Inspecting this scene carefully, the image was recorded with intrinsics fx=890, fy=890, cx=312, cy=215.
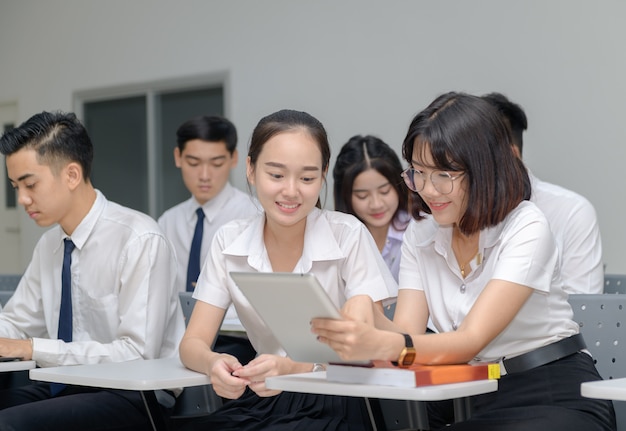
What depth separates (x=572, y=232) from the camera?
3.44m

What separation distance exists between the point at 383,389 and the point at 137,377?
697 millimetres

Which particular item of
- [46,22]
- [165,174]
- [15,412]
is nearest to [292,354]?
[15,412]

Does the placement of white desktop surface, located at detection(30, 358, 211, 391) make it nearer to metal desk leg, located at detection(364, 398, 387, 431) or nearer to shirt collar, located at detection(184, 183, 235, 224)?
metal desk leg, located at detection(364, 398, 387, 431)

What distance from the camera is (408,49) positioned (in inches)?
215

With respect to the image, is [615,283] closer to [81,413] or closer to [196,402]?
[196,402]

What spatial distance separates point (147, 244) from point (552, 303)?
52.6 inches

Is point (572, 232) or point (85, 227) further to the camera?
point (572, 232)

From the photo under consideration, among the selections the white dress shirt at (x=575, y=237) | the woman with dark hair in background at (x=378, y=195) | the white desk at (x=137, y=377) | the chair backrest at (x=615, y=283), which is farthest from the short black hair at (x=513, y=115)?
the white desk at (x=137, y=377)

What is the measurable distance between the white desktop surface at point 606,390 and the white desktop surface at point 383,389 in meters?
0.21

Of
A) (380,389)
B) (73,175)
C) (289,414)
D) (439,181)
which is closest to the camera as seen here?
(380,389)

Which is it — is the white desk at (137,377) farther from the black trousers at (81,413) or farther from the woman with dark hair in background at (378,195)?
the woman with dark hair in background at (378,195)

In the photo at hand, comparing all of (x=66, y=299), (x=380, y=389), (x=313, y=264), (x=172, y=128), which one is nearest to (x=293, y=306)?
(x=380, y=389)

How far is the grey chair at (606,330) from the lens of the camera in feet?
7.80

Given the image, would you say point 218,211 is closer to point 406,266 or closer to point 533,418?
point 406,266
